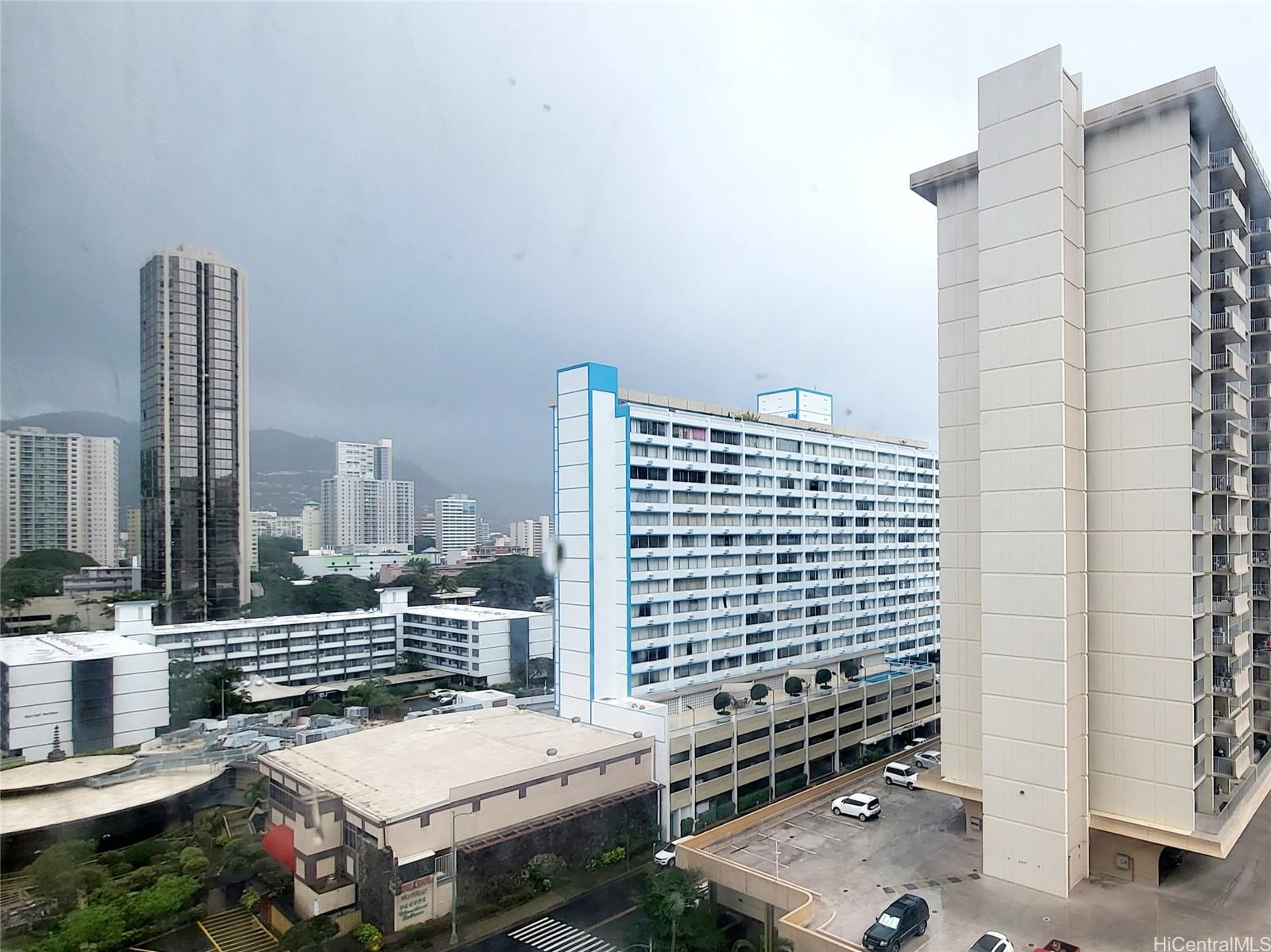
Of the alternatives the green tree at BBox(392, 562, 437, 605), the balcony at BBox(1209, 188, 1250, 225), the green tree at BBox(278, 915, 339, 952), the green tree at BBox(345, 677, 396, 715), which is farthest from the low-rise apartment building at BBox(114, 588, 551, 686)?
the balcony at BBox(1209, 188, 1250, 225)

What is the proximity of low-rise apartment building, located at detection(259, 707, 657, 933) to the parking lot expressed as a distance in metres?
1.21

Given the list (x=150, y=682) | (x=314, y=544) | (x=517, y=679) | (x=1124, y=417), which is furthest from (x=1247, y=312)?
(x=517, y=679)

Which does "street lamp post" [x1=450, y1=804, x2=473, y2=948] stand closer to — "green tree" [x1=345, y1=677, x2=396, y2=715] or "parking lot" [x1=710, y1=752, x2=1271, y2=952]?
"parking lot" [x1=710, y1=752, x2=1271, y2=952]

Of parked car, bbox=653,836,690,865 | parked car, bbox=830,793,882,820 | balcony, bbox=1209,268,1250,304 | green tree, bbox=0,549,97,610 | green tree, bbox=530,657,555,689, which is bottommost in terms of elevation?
green tree, bbox=530,657,555,689

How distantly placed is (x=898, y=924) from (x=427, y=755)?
12.8 feet

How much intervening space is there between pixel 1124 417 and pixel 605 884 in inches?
193

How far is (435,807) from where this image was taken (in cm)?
518

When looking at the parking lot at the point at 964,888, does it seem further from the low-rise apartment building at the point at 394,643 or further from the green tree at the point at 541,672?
the green tree at the point at 541,672

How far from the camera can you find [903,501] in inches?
473

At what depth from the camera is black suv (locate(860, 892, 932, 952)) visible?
4.00 meters

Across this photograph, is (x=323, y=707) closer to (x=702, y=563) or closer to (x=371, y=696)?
(x=371, y=696)

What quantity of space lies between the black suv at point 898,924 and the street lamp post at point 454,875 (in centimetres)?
259

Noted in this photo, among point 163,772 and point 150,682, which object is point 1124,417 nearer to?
point 163,772

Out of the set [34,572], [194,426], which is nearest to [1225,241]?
[194,426]
